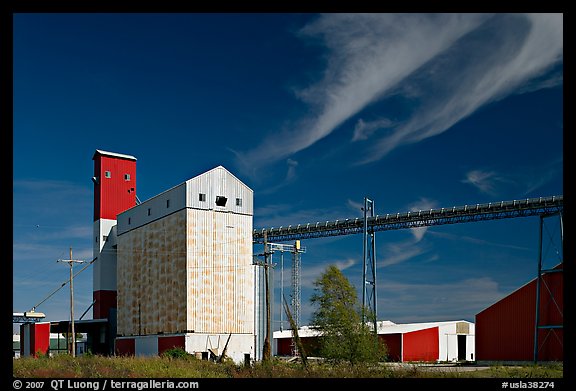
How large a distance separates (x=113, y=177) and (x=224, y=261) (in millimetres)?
15914

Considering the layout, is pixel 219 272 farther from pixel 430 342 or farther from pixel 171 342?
pixel 430 342

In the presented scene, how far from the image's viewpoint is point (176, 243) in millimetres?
38938

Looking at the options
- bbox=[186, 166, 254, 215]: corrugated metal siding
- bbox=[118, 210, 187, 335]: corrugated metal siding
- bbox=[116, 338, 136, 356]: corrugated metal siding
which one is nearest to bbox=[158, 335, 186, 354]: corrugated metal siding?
bbox=[118, 210, 187, 335]: corrugated metal siding

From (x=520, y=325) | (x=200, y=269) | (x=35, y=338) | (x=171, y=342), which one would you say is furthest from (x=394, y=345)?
(x=35, y=338)

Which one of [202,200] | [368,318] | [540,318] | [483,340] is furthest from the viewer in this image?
[202,200]

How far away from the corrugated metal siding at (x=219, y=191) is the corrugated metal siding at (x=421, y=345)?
1498cm

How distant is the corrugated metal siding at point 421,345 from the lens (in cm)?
4516

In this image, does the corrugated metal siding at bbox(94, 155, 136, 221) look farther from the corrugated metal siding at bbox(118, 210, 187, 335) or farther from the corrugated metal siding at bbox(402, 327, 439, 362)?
the corrugated metal siding at bbox(402, 327, 439, 362)

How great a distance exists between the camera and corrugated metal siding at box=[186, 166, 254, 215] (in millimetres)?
38344

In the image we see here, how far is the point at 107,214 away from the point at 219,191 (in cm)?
1457

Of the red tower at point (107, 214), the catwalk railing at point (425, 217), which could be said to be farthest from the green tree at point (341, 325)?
the red tower at point (107, 214)

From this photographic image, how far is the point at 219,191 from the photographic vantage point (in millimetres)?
39531
